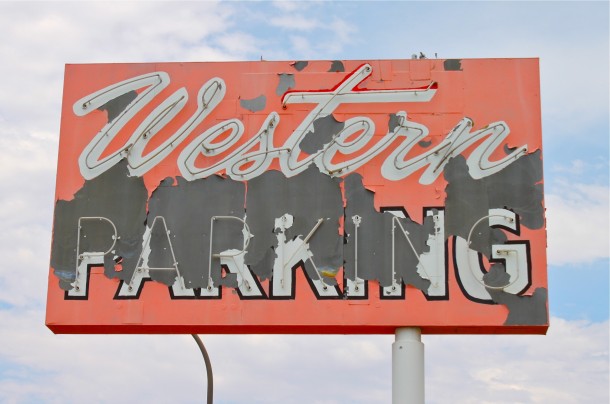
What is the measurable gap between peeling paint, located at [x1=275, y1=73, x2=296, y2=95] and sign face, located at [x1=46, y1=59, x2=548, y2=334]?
0.06ft

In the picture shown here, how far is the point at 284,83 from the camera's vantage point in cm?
2006

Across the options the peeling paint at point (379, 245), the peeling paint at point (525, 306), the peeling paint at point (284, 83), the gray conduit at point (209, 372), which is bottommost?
the gray conduit at point (209, 372)

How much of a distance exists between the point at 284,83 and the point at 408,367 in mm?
3978

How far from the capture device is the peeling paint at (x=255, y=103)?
788 inches

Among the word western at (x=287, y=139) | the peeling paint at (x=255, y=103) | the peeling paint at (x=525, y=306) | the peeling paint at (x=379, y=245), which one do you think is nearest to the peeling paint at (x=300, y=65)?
the word western at (x=287, y=139)

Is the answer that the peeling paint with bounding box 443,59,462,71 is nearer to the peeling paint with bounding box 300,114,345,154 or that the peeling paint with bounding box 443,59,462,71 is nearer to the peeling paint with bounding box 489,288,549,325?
the peeling paint with bounding box 300,114,345,154

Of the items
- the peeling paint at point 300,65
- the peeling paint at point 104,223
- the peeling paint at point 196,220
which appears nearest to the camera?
the peeling paint at point 196,220

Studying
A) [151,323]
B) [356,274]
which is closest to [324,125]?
[356,274]

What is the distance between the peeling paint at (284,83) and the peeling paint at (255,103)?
0.20m

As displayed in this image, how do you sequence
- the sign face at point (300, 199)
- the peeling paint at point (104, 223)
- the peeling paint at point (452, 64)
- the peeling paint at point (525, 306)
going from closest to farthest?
1. the peeling paint at point (525, 306)
2. the sign face at point (300, 199)
3. the peeling paint at point (104, 223)
4. the peeling paint at point (452, 64)

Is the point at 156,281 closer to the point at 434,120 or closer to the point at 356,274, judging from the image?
the point at 356,274

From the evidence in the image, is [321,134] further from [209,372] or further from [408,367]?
[209,372]

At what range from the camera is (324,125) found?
19906 millimetres

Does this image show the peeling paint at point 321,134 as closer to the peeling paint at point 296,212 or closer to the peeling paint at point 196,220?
the peeling paint at point 296,212
